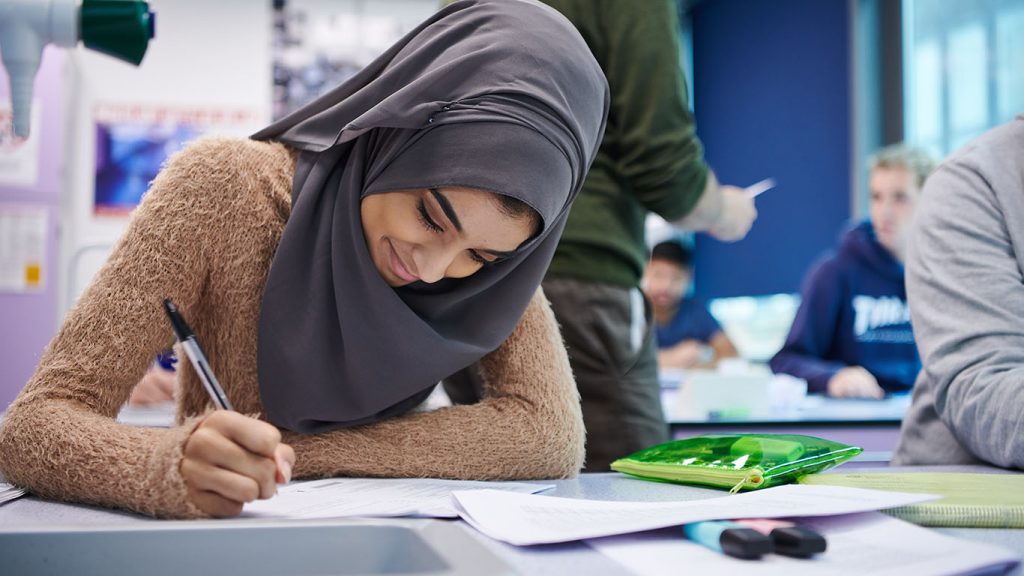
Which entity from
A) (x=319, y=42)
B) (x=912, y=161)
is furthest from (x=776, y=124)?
(x=319, y=42)

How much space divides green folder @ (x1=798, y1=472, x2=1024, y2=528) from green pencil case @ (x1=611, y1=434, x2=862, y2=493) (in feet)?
0.07

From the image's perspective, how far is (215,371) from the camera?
3.59ft

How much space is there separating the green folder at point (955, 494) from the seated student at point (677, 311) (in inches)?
128

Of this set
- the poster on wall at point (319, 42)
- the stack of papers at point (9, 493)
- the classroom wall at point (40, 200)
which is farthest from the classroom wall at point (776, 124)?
the stack of papers at point (9, 493)

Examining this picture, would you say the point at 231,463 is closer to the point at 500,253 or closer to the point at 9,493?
the point at 9,493

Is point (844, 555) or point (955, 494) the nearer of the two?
point (844, 555)

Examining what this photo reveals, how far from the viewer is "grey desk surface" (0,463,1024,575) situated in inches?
23.5

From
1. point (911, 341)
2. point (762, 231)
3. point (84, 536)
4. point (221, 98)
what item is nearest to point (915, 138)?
point (762, 231)

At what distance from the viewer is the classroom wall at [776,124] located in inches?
188

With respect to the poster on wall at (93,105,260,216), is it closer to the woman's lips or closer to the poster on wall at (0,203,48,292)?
the poster on wall at (0,203,48,292)

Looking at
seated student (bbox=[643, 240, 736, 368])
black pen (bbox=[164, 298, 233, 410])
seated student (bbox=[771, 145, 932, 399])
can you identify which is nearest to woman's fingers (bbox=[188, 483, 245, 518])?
black pen (bbox=[164, 298, 233, 410])

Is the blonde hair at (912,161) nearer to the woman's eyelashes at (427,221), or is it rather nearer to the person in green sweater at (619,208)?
the person in green sweater at (619,208)

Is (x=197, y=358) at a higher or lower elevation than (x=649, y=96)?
lower

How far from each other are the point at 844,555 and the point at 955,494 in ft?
0.91
